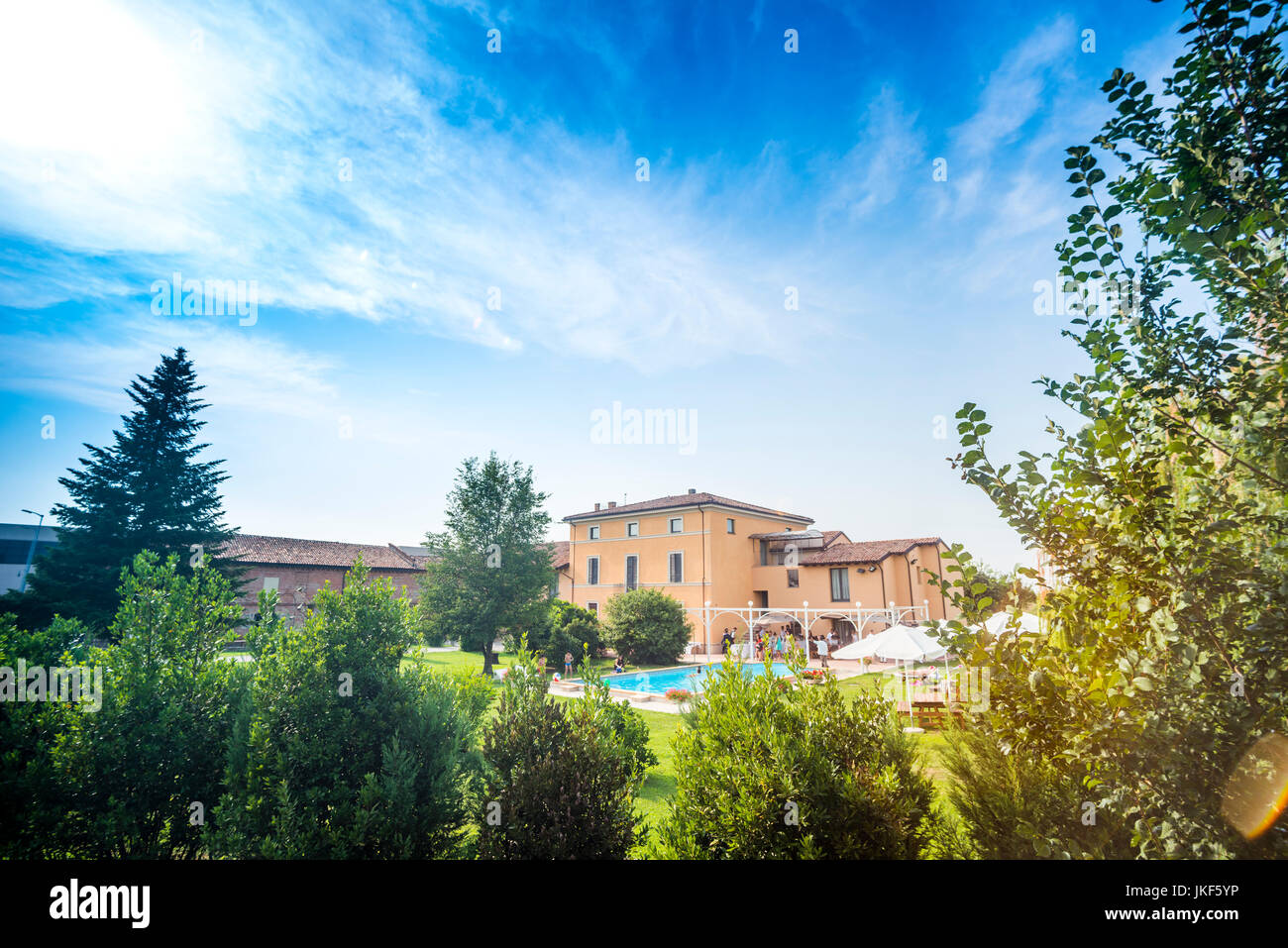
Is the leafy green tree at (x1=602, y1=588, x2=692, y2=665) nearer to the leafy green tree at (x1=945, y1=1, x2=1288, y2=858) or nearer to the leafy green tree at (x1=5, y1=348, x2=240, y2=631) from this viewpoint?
the leafy green tree at (x1=5, y1=348, x2=240, y2=631)

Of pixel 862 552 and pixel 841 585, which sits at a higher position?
pixel 862 552

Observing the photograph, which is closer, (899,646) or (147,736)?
(147,736)

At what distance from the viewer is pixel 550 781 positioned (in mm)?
4059

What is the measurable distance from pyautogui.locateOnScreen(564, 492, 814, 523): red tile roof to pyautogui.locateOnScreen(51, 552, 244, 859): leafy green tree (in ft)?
104

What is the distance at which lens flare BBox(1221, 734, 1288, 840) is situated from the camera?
1843mm

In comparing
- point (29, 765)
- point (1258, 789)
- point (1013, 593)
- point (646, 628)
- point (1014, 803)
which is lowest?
point (646, 628)

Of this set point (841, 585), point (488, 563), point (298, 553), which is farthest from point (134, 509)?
point (841, 585)

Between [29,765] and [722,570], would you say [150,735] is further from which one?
[722,570]

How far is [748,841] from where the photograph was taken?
3.62m

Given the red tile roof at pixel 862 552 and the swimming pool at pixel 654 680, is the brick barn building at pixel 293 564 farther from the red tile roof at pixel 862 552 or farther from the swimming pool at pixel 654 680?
the red tile roof at pixel 862 552

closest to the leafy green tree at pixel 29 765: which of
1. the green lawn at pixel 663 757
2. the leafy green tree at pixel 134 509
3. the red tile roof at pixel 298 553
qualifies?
the green lawn at pixel 663 757

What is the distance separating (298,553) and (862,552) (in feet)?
135
